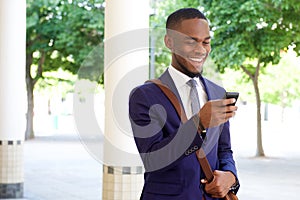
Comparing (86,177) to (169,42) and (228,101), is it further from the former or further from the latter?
(228,101)

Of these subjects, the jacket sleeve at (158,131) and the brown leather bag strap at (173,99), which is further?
the brown leather bag strap at (173,99)

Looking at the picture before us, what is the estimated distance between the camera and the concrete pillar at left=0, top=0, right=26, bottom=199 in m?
8.62

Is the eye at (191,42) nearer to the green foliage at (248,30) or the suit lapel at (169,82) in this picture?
the suit lapel at (169,82)

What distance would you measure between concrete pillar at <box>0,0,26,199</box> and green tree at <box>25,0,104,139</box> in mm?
10843

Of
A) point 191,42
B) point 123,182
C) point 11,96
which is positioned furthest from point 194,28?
point 11,96

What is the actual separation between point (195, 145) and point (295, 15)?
39.8 feet

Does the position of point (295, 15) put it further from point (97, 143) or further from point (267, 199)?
point (97, 143)

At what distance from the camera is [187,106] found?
2.05 metres

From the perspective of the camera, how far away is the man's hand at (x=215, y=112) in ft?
5.98

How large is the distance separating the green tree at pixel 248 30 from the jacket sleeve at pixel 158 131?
36.8 ft

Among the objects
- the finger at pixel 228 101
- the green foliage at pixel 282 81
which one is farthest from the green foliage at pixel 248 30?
the green foliage at pixel 282 81

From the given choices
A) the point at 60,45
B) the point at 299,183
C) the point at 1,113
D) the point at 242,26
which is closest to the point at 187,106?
the point at 1,113

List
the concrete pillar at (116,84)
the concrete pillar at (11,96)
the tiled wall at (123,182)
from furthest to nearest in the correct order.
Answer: the concrete pillar at (11,96) → the tiled wall at (123,182) → the concrete pillar at (116,84)

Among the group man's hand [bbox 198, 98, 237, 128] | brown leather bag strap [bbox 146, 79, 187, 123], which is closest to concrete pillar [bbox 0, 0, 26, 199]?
brown leather bag strap [bbox 146, 79, 187, 123]
